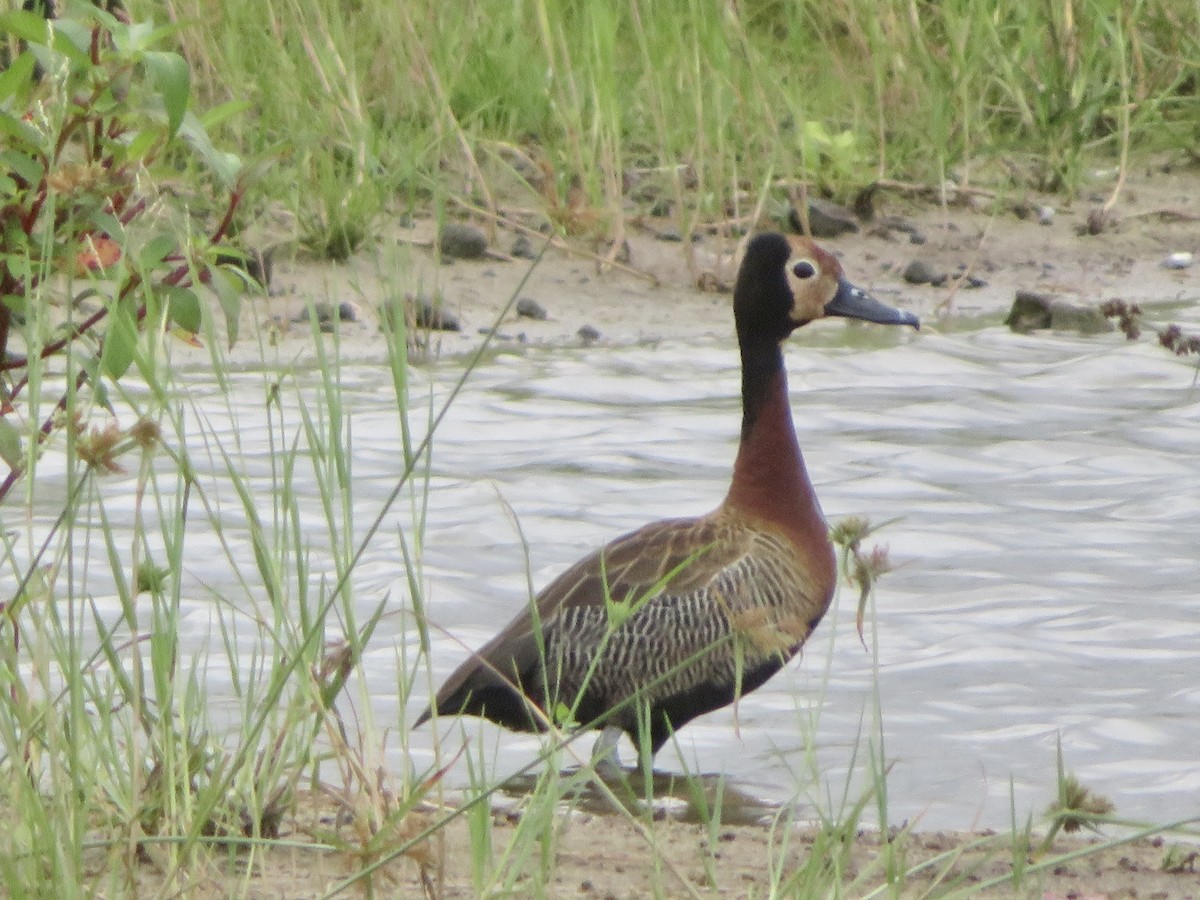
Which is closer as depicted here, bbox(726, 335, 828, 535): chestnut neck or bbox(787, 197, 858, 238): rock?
bbox(726, 335, 828, 535): chestnut neck

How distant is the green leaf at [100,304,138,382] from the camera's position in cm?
261

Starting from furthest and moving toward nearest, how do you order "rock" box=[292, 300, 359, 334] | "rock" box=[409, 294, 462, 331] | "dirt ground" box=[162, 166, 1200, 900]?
1. "dirt ground" box=[162, 166, 1200, 900]
2. "rock" box=[409, 294, 462, 331]
3. "rock" box=[292, 300, 359, 334]

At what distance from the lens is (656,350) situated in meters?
7.54

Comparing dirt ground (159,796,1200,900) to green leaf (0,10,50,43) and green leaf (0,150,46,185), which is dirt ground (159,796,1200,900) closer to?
green leaf (0,150,46,185)

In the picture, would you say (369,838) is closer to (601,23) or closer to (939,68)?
(601,23)

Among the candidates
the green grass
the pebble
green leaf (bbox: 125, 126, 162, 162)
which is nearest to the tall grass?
the green grass

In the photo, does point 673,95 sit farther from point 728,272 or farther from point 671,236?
point 728,272

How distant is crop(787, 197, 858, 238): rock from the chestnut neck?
3692 mm

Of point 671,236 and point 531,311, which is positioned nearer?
point 531,311

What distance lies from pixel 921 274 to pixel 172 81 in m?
6.12

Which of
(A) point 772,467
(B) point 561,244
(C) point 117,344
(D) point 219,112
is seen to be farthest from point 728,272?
(C) point 117,344

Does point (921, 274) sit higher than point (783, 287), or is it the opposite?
point (783, 287)

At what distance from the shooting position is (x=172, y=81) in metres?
2.67

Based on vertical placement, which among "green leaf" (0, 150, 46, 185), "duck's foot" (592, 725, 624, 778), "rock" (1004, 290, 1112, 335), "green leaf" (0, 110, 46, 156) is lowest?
"duck's foot" (592, 725, 624, 778)
